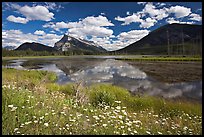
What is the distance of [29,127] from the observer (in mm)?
4348

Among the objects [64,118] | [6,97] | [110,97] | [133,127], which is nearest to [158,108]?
[110,97]

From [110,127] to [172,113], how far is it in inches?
230

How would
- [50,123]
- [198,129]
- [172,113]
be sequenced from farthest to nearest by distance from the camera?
[172,113]
[198,129]
[50,123]

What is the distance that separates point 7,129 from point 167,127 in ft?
14.3

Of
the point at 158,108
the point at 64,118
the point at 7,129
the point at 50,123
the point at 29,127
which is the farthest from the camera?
the point at 158,108

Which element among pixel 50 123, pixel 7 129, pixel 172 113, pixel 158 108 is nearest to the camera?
pixel 7 129

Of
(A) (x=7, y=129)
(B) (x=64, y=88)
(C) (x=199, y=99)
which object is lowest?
(C) (x=199, y=99)

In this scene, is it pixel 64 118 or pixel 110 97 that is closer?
pixel 64 118

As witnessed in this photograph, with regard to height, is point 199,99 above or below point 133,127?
below

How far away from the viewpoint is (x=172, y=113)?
941cm

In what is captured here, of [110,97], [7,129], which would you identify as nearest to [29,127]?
[7,129]

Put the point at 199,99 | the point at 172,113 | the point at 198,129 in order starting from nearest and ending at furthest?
the point at 198,129, the point at 172,113, the point at 199,99

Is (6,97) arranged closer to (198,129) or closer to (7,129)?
(7,129)

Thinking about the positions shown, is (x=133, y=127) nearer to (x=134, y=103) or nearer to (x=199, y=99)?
(x=134, y=103)
